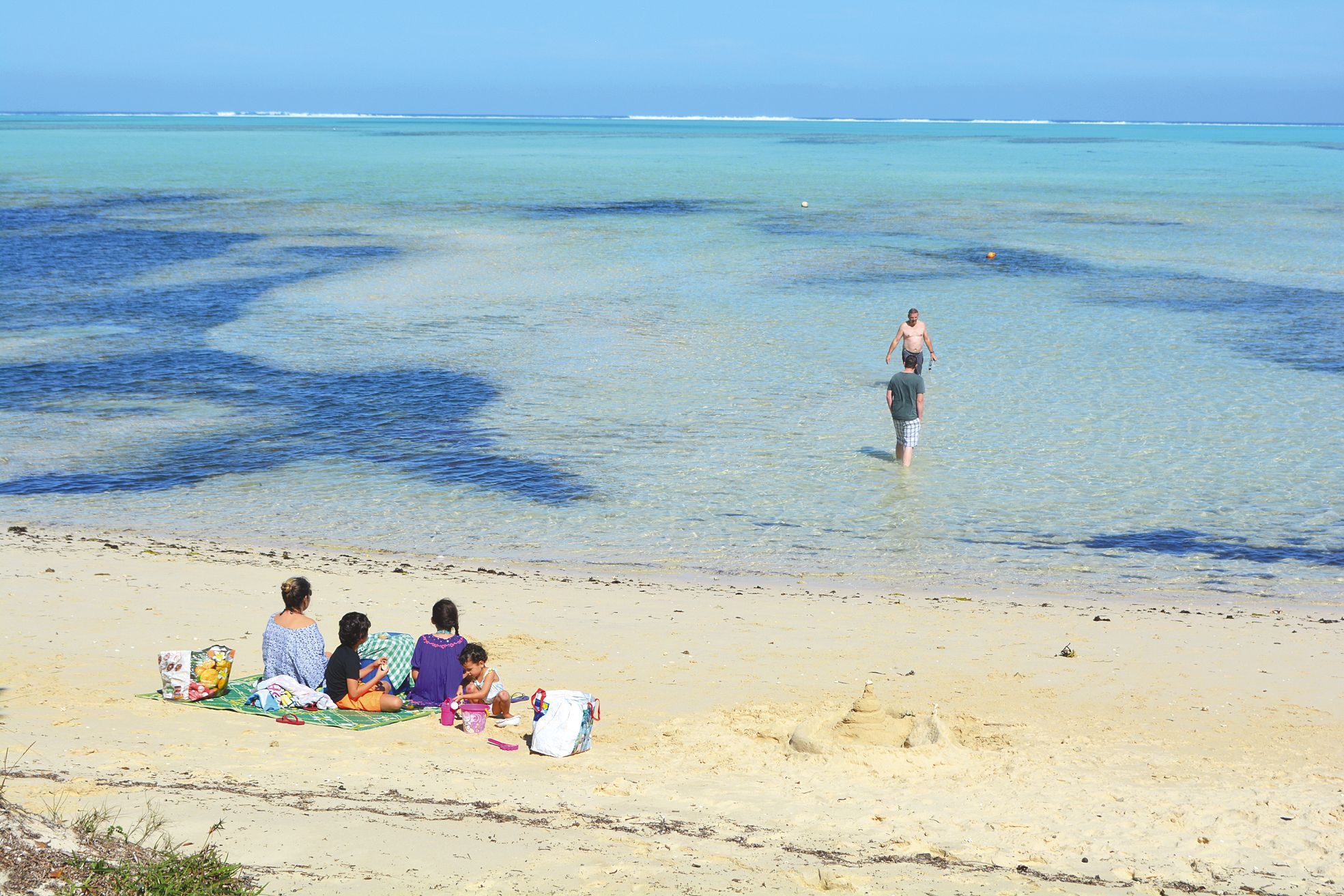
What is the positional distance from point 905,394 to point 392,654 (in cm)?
862

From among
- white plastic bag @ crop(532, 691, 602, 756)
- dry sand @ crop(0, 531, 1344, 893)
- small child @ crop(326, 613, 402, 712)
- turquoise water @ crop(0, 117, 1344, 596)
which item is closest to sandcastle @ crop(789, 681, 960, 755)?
dry sand @ crop(0, 531, 1344, 893)

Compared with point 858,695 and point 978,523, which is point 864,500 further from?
point 858,695

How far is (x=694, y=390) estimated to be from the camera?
19.8 metres

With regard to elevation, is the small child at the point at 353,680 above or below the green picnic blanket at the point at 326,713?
above

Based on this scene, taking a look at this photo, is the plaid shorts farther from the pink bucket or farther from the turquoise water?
the pink bucket

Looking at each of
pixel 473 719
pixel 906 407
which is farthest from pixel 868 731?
pixel 906 407

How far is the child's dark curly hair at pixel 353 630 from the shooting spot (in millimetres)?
8180

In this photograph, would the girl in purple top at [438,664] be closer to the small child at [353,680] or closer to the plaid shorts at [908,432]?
the small child at [353,680]

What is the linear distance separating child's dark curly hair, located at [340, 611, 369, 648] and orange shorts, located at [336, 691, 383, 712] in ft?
1.12

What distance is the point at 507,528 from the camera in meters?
13.4

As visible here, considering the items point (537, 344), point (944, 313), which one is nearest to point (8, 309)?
point (537, 344)

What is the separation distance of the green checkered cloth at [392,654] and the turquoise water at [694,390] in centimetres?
405

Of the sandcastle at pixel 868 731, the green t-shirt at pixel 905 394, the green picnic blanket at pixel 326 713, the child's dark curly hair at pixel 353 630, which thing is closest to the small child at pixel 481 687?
the green picnic blanket at pixel 326 713

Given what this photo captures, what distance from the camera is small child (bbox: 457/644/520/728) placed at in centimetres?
798
